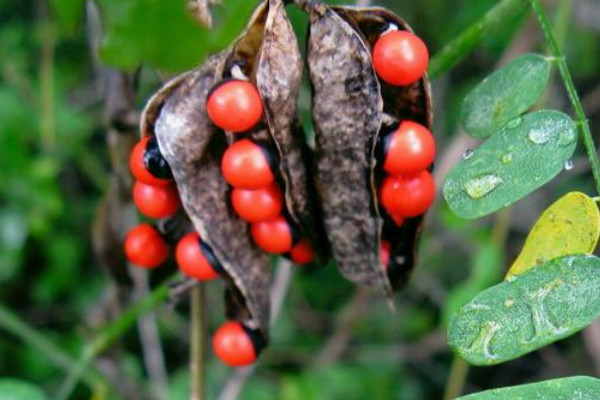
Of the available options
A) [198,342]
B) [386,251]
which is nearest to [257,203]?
[386,251]

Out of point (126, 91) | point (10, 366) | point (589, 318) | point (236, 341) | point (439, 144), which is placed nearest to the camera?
point (589, 318)

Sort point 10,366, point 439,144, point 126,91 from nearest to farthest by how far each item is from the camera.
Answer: point 126,91
point 10,366
point 439,144

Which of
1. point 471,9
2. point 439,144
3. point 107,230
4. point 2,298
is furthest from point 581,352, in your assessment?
point 2,298

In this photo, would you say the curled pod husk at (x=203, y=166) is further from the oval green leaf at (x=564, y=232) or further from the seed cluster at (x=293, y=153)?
the oval green leaf at (x=564, y=232)

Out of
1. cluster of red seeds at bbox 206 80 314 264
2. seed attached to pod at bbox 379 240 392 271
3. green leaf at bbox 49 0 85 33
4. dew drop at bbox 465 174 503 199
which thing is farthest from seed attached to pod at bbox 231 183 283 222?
green leaf at bbox 49 0 85 33

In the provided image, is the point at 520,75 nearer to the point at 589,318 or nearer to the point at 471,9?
the point at 589,318

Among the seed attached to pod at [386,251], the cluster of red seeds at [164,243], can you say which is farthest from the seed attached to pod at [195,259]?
the seed attached to pod at [386,251]
